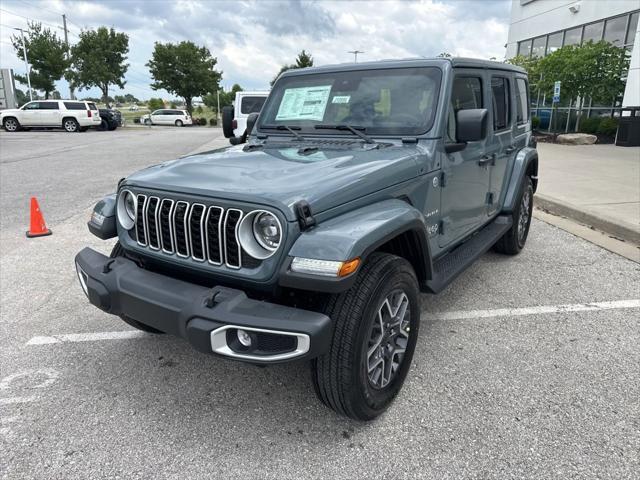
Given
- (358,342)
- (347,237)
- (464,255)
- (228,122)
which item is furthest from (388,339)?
(228,122)

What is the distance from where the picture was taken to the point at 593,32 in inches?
805

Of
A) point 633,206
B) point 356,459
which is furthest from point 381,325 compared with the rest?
point 633,206

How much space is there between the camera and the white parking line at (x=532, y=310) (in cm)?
375

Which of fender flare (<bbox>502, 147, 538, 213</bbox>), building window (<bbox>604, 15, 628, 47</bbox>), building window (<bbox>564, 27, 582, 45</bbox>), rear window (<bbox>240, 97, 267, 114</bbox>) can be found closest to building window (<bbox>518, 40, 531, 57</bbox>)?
building window (<bbox>564, 27, 582, 45</bbox>)

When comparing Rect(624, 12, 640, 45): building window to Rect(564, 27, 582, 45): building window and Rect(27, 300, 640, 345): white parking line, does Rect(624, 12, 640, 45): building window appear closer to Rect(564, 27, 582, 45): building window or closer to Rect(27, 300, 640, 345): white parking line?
Rect(564, 27, 582, 45): building window

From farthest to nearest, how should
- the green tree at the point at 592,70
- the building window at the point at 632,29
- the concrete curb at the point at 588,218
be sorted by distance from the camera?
the building window at the point at 632,29 → the green tree at the point at 592,70 → the concrete curb at the point at 588,218

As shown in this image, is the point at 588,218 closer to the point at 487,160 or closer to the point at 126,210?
the point at 487,160

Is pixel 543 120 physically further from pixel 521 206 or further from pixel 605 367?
pixel 605 367

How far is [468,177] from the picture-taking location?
3623 mm

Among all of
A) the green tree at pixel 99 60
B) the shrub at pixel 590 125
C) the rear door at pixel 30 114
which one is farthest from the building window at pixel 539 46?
the green tree at pixel 99 60

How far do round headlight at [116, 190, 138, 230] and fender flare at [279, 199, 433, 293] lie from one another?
1.17 m

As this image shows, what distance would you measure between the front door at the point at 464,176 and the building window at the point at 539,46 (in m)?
23.4

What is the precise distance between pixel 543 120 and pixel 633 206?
17.8 m

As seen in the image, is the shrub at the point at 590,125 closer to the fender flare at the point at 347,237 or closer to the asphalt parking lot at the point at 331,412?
the asphalt parking lot at the point at 331,412
